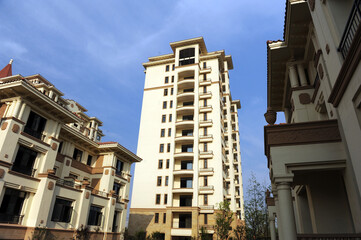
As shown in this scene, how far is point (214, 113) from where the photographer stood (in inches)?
1777

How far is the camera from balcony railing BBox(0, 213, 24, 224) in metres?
18.0

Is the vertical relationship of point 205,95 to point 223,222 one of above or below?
above

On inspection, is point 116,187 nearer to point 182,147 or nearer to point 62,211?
point 62,211

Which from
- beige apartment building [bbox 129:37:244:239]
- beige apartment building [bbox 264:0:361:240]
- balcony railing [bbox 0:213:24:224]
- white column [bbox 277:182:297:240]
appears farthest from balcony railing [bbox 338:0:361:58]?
beige apartment building [bbox 129:37:244:239]

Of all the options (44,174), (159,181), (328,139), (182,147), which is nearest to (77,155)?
(44,174)

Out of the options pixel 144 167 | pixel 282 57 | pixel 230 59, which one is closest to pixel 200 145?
pixel 144 167

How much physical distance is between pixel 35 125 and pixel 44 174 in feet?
15.0

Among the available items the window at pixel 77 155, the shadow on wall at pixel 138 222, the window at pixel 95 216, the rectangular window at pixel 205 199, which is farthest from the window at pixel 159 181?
the window at pixel 77 155

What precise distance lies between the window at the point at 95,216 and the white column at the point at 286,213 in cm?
2385

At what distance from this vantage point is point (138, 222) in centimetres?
3959

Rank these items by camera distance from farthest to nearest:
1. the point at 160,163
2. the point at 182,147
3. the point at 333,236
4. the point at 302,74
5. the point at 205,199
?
the point at 182,147
the point at 160,163
the point at 205,199
the point at 302,74
the point at 333,236

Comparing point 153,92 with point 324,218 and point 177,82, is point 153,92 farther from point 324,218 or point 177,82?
point 324,218

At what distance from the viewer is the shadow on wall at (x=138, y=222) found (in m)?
38.9

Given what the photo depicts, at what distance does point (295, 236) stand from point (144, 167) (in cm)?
3823
